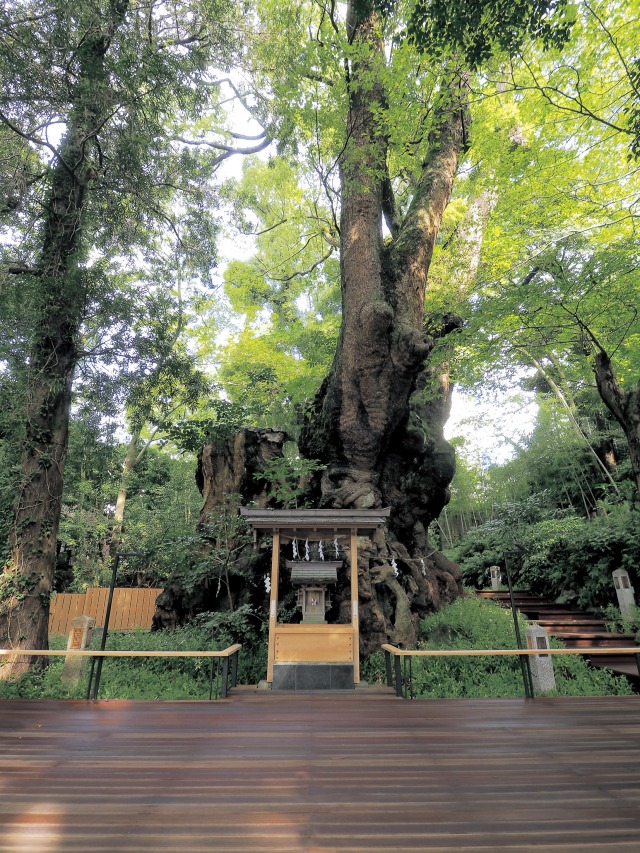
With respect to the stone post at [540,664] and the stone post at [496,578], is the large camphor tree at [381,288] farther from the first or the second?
the stone post at [496,578]

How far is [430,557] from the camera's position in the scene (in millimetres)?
11344

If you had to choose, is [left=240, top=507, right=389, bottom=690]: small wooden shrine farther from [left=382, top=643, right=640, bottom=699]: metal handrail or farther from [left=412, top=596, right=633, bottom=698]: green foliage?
[left=412, top=596, right=633, bottom=698]: green foliage

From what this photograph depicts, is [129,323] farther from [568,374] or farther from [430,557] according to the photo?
[568,374]

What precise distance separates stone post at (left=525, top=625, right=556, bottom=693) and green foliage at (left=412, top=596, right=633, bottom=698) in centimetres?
21

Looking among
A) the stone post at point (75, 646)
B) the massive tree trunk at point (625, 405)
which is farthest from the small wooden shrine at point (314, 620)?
the massive tree trunk at point (625, 405)

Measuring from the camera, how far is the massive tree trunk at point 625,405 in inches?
258

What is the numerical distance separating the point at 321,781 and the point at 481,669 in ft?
18.7

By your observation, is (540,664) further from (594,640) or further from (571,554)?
(571,554)

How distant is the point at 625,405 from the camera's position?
6.77 m

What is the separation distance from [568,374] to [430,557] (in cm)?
872

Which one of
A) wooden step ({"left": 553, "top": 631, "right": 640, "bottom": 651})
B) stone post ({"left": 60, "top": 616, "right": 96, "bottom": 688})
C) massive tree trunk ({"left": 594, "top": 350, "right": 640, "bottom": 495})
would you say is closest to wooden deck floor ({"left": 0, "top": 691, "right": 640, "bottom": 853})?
stone post ({"left": 60, "top": 616, "right": 96, "bottom": 688})

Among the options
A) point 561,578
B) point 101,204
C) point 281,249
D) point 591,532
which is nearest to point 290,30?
point 101,204

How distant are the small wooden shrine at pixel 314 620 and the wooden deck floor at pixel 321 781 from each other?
1867 mm

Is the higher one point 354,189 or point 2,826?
point 354,189
